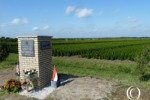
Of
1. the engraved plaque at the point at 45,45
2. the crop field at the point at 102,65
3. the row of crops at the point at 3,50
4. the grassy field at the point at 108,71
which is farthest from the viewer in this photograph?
the row of crops at the point at 3,50

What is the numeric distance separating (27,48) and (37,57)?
688mm

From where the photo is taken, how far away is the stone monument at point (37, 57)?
534 inches

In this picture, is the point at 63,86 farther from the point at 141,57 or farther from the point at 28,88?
the point at 141,57

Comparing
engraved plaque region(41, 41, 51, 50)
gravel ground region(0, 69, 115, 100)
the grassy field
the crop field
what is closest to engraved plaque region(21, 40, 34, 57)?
engraved plaque region(41, 41, 51, 50)

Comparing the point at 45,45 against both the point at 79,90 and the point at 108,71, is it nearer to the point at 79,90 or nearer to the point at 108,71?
the point at 79,90

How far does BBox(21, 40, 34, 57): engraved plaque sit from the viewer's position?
44.7ft

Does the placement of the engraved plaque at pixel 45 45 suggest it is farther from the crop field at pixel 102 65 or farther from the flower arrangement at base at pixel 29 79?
the crop field at pixel 102 65

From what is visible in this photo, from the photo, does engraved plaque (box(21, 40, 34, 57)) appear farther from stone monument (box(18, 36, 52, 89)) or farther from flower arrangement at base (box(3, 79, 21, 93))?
flower arrangement at base (box(3, 79, 21, 93))

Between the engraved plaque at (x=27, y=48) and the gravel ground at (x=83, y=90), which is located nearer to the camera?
the gravel ground at (x=83, y=90)

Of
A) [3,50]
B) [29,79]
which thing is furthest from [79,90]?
[3,50]

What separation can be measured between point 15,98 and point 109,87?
404 centimetres

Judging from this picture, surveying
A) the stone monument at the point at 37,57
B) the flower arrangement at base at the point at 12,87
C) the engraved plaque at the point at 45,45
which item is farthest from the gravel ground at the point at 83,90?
the engraved plaque at the point at 45,45

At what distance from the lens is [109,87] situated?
13477mm

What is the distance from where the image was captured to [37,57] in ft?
44.4
